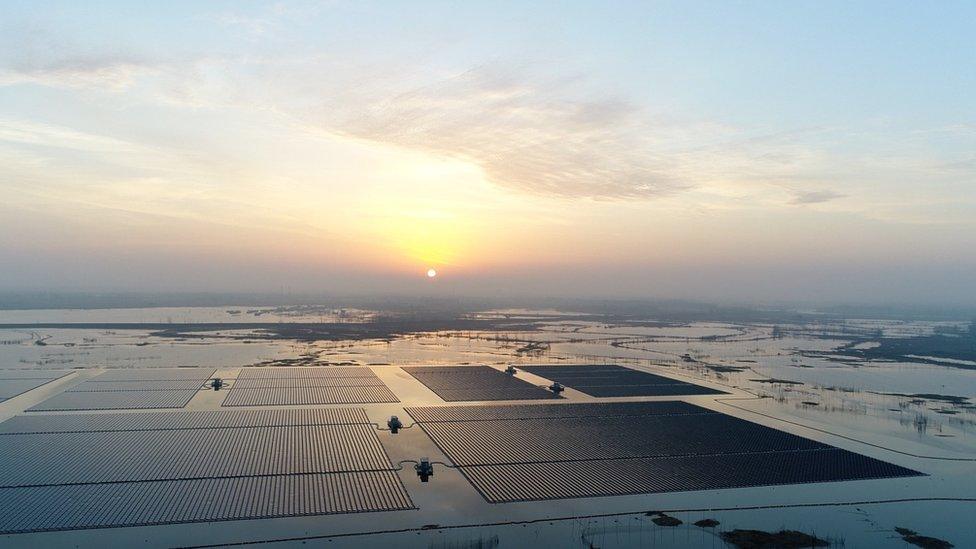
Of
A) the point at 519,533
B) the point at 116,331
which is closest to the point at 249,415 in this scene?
the point at 519,533

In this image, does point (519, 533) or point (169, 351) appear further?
point (169, 351)

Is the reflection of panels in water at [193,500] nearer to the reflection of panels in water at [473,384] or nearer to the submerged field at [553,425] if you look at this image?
the submerged field at [553,425]

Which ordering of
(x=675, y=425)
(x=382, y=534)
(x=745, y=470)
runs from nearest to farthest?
(x=382, y=534) < (x=745, y=470) < (x=675, y=425)

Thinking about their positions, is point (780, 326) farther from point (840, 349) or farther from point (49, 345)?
point (49, 345)

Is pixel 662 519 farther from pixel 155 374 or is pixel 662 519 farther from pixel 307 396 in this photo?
pixel 155 374

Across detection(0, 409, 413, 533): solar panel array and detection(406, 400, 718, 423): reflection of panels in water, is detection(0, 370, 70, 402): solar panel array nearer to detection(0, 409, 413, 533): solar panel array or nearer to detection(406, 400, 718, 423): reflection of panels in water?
detection(0, 409, 413, 533): solar panel array

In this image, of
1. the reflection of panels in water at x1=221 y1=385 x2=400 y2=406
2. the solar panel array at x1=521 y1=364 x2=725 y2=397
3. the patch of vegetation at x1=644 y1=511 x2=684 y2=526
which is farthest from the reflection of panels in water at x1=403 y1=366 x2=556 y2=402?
the patch of vegetation at x1=644 y1=511 x2=684 y2=526

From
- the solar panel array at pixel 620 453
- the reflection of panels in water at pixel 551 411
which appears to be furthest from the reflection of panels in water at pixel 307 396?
the solar panel array at pixel 620 453
